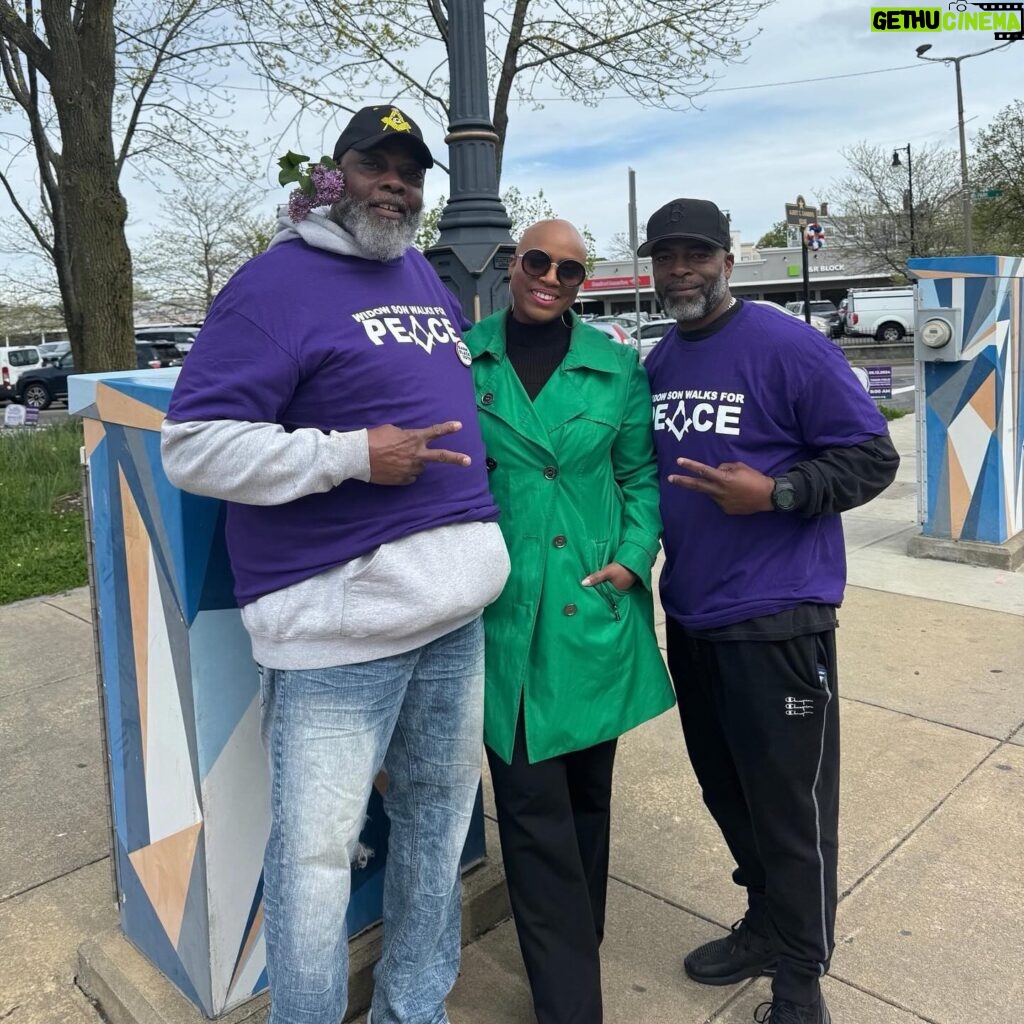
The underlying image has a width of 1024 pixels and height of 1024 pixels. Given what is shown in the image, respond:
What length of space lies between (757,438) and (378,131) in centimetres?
101

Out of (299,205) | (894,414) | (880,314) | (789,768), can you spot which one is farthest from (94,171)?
(880,314)

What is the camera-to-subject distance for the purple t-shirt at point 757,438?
208 cm

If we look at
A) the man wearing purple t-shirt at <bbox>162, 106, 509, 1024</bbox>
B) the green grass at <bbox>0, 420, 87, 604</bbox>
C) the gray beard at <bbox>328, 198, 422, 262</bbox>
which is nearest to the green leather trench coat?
the man wearing purple t-shirt at <bbox>162, 106, 509, 1024</bbox>

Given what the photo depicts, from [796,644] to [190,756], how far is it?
4.33ft

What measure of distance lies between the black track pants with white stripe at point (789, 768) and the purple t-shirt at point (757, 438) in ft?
0.36

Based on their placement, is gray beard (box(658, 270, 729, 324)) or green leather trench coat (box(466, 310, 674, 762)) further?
gray beard (box(658, 270, 729, 324))

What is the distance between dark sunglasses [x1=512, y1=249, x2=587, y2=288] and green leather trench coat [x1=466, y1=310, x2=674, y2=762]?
0.14m

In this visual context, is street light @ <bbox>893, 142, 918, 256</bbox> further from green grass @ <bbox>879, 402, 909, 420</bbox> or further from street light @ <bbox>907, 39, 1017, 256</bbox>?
green grass @ <bbox>879, 402, 909, 420</bbox>

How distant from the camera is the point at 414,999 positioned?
212 cm

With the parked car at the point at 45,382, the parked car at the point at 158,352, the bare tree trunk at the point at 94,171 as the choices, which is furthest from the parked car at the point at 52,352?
the bare tree trunk at the point at 94,171

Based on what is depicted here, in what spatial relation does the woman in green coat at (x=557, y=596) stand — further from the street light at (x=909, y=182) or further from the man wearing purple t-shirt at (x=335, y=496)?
the street light at (x=909, y=182)

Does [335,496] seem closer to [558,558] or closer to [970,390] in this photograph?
[558,558]

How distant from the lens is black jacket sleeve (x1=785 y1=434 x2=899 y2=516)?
2021 mm

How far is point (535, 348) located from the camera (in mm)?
2189
